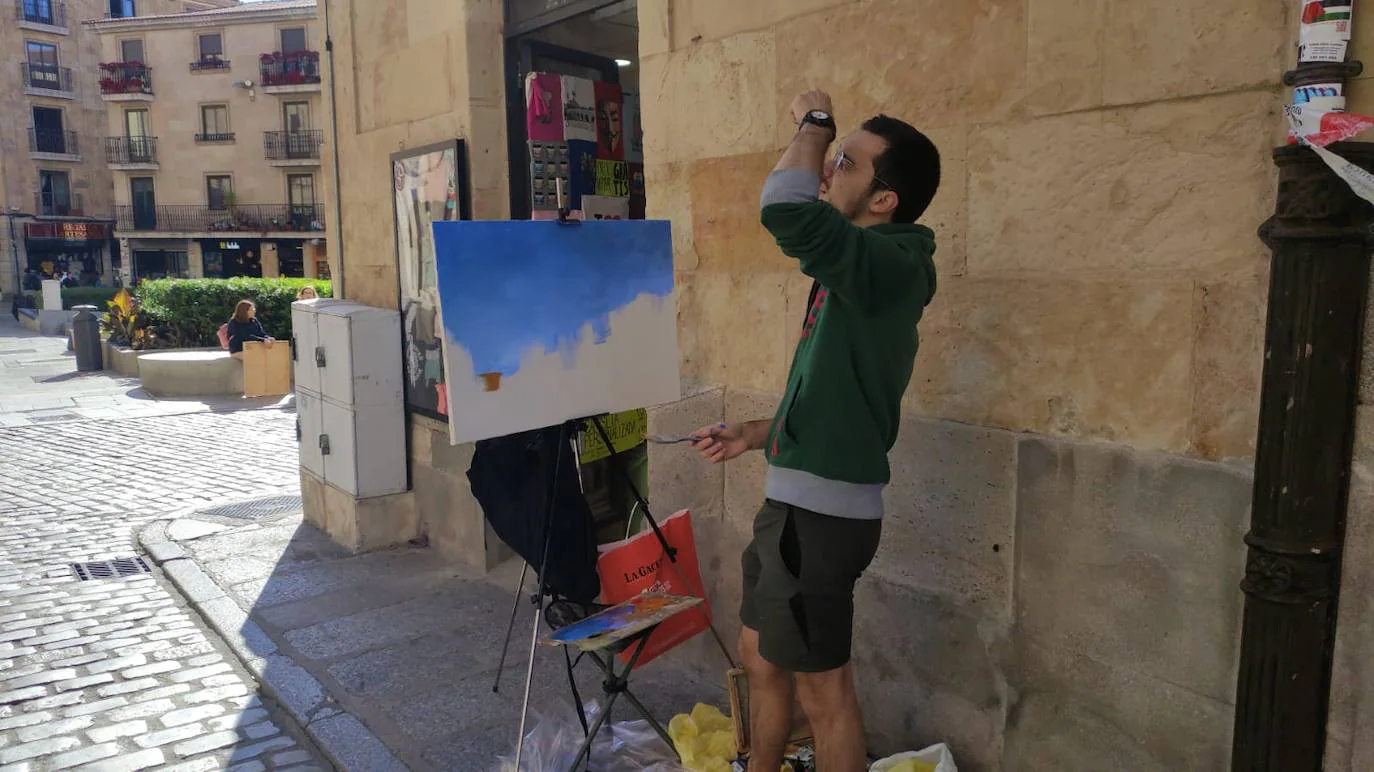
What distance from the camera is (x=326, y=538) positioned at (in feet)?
20.7

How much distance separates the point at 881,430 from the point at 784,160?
75 cm

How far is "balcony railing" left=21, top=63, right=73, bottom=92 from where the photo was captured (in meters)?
43.2

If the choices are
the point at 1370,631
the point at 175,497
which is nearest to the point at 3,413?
the point at 175,497

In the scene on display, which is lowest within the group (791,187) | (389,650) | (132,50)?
(389,650)

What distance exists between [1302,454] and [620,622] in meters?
1.96

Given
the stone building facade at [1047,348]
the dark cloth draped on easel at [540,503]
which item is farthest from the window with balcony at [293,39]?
the dark cloth draped on easel at [540,503]

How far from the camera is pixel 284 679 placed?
413 cm

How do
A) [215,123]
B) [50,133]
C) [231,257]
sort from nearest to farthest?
[215,123], [231,257], [50,133]

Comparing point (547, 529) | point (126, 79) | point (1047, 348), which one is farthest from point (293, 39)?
point (1047, 348)

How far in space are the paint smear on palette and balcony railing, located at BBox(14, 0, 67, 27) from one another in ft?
170

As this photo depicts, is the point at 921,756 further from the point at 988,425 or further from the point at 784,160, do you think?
the point at 784,160

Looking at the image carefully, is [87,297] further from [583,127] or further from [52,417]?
[583,127]

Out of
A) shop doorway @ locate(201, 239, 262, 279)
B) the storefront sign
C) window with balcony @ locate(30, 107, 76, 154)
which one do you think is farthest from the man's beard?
window with balcony @ locate(30, 107, 76, 154)

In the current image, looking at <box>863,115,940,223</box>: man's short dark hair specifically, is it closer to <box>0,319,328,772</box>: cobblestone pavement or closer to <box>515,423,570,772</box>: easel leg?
<box>515,423,570,772</box>: easel leg
